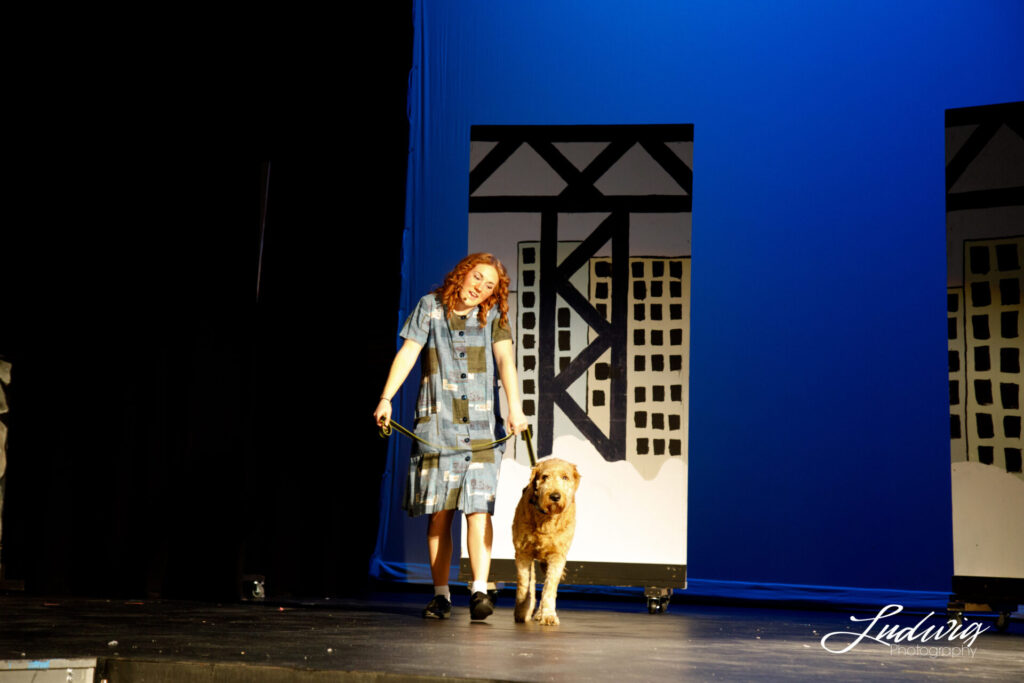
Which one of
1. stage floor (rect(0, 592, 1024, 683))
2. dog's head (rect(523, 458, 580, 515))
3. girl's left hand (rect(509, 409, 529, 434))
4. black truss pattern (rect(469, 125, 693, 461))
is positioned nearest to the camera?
stage floor (rect(0, 592, 1024, 683))

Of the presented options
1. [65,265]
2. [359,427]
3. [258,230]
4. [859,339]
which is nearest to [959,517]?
[859,339]

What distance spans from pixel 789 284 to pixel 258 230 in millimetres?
3062

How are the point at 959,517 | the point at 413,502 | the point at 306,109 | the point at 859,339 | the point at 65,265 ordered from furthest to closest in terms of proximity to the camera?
1. the point at 859,339
2. the point at 306,109
3. the point at 65,265
4. the point at 959,517
5. the point at 413,502

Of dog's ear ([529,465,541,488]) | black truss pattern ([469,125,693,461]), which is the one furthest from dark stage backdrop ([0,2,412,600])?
dog's ear ([529,465,541,488])

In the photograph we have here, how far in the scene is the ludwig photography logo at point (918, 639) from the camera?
Result: 3405 mm

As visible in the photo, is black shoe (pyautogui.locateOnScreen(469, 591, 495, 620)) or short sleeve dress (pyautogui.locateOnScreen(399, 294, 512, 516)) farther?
short sleeve dress (pyautogui.locateOnScreen(399, 294, 512, 516))

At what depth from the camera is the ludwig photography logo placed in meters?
3.40

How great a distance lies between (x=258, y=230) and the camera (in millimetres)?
5289

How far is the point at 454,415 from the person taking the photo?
414 centimetres

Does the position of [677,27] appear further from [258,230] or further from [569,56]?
[258,230]

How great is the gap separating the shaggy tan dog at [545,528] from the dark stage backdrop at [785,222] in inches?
94.6

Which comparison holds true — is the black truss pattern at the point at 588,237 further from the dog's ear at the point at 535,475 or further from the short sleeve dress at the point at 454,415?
the dog's ear at the point at 535,475

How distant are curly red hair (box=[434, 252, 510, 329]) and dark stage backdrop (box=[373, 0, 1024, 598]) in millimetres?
1922

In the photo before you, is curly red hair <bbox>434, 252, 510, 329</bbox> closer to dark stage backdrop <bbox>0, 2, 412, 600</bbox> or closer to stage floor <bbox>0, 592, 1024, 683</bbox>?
stage floor <bbox>0, 592, 1024, 683</bbox>
